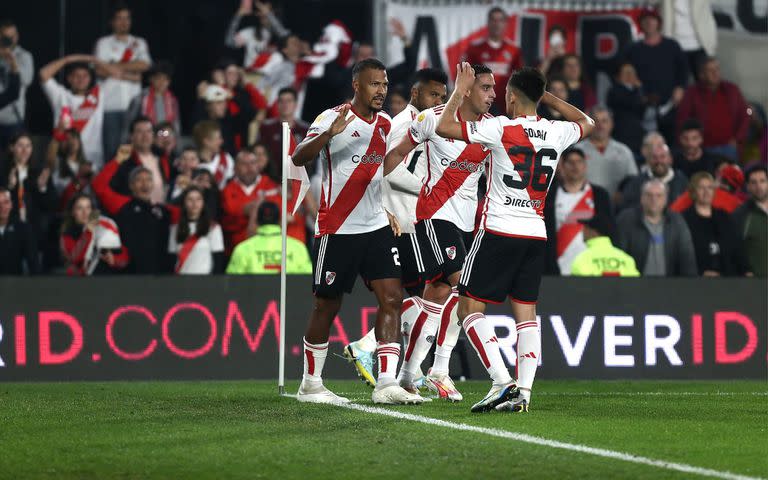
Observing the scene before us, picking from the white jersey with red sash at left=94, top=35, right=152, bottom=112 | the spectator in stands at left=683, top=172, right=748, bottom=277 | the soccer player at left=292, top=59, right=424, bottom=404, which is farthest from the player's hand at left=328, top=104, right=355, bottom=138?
the white jersey with red sash at left=94, top=35, right=152, bottom=112

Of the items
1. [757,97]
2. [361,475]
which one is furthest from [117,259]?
[757,97]

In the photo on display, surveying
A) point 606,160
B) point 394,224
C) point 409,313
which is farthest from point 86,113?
point 394,224

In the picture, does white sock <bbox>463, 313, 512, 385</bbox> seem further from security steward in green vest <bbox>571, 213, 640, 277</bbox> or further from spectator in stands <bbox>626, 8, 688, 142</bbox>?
spectator in stands <bbox>626, 8, 688, 142</bbox>

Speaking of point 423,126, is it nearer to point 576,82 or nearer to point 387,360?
point 387,360

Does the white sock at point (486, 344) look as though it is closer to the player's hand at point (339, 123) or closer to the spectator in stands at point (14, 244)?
the player's hand at point (339, 123)

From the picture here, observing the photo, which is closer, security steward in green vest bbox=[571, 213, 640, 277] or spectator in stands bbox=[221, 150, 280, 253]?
security steward in green vest bbox=[571, 213, 640, 277]

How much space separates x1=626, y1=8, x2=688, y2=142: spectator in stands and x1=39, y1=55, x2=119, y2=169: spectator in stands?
22.0 ft

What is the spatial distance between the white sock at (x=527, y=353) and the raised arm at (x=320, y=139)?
5.73 ft

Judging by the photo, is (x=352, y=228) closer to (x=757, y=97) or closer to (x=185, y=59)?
(x=185, y=59)

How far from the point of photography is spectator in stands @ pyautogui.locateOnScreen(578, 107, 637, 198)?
16422 mm

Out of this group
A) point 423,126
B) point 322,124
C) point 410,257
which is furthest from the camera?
point 410,257

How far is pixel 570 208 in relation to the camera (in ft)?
49.9

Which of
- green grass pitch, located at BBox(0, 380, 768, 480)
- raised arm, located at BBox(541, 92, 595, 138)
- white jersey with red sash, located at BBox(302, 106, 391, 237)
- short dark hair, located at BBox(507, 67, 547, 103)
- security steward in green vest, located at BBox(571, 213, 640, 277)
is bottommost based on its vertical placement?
green grass pitch, located at BBox(0, 380, 768, 480)

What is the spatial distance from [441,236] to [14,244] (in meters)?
5.53
